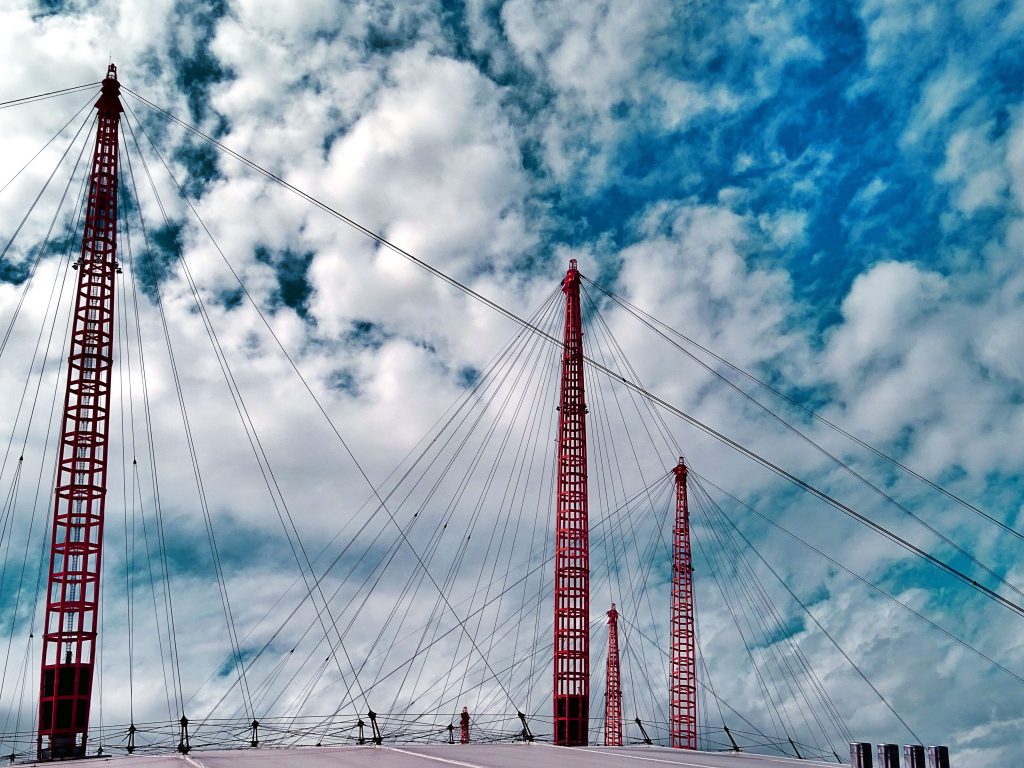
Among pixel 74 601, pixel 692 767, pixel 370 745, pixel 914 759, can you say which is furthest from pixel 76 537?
pixel 914 759

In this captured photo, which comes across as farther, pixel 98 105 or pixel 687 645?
pixel 687 645

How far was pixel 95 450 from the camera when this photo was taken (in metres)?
67.3

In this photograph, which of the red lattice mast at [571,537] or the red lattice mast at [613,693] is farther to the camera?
the red lattice mast at [613,693]

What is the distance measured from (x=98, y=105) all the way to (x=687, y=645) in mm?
84143

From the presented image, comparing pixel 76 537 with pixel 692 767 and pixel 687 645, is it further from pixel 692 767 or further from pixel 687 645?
pixel 687 645

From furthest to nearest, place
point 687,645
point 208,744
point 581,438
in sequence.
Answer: point 687,645 → point 581,438 → point 208,744

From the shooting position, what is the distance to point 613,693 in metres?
124

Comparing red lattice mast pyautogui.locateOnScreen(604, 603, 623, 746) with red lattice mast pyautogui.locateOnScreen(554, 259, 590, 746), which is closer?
red lattice mast pyautogui.locateOnScreen(554, 259, 590, 746)

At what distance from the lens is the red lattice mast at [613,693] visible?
12112cm

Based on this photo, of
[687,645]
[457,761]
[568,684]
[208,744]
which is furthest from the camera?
[687,645]

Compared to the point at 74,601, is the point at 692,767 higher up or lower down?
lower down

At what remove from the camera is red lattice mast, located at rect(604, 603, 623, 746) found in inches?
4769

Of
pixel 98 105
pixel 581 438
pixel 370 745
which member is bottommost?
pixel 370 745

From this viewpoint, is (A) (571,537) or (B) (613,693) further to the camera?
(B) (613,693)
